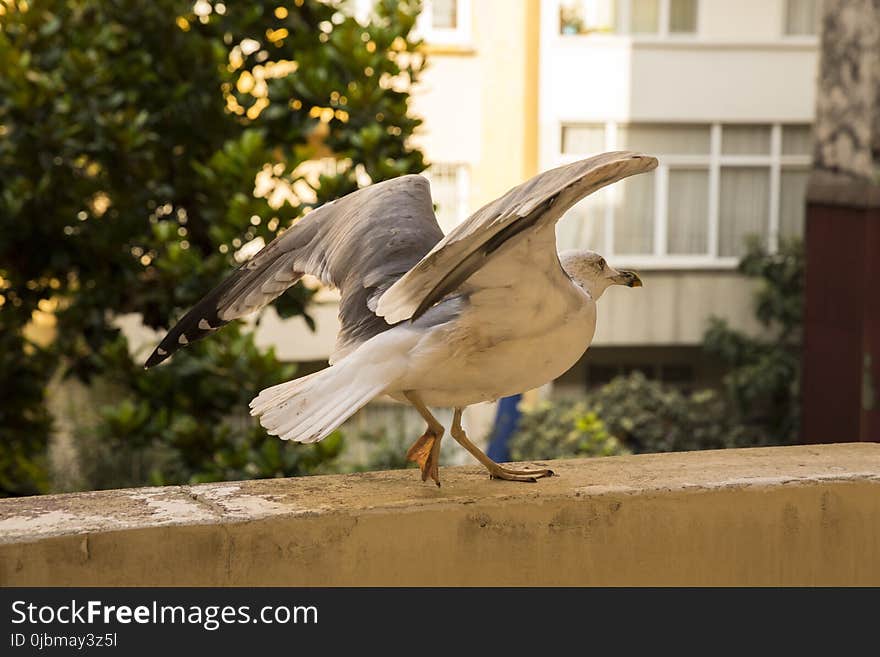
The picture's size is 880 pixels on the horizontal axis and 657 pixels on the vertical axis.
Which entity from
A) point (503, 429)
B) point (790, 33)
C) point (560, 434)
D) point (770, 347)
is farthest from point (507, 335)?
point (790, 33)

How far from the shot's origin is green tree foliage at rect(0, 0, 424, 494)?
15.9ft

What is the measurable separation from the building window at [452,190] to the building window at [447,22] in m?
1.01

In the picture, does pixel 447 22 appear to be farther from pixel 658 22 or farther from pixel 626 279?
pixel 626 279

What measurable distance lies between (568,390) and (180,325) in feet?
30.3

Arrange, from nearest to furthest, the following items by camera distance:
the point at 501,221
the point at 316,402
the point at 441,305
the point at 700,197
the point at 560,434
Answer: the point at 501,221 < the point at 316,402 < the point at 441,305 < the point at 560,434 < the point at 700,197

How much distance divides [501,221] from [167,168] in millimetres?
3448

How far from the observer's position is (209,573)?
2523 millimetres

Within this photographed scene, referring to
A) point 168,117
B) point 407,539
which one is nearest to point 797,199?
point 168,117

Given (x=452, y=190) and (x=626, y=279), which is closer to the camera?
(x=626, y=279)

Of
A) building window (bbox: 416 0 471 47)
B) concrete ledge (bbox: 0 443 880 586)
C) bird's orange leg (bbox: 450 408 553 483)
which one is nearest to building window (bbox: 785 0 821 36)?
building window (bbox: 416 0 471 47)

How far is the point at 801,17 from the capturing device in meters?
12.2

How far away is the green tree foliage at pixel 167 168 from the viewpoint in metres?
4.83

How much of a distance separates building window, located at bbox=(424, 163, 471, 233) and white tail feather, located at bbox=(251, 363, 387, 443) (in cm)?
824

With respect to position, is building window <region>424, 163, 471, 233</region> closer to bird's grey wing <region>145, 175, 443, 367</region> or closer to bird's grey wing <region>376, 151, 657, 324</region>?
bird's grey wing <region>145, 175, 443, 367</region>
